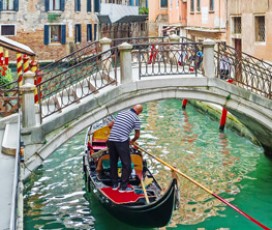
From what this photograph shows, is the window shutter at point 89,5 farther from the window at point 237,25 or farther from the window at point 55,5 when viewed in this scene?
the window at point 237,25

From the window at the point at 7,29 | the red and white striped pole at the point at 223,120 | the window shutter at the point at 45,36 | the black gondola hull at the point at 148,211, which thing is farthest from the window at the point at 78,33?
the black gondola hull at the point at 148,211

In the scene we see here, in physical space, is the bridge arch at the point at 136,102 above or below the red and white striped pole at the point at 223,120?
above

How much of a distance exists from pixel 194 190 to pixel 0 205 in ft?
11.8

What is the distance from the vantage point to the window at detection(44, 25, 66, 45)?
23.4 meters

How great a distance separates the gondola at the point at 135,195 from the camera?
5352mm

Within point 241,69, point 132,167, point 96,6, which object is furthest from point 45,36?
point 132,167

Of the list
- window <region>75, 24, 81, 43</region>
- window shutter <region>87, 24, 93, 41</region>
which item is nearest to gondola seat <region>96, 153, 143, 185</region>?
window <region>75, 24, 81, 43</region>

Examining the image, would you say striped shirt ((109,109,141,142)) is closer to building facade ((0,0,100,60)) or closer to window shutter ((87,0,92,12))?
building facade ((0,0,100,60))

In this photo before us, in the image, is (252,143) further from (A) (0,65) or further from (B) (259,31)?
(A) (0,65)

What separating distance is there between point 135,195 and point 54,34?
18.9m

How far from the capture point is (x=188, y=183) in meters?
7.40

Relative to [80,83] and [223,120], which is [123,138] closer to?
[80,83]

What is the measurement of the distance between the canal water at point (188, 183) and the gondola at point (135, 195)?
34cm

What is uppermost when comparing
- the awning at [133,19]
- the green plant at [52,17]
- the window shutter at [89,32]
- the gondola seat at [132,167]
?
the awning at [133,19]
